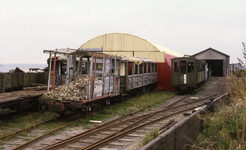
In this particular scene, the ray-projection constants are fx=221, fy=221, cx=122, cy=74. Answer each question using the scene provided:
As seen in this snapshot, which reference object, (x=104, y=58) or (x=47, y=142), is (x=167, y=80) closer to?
(x=104, y=58)

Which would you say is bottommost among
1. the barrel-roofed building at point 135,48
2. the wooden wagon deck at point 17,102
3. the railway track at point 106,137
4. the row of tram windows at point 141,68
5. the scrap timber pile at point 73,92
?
the railway track at point 106,137

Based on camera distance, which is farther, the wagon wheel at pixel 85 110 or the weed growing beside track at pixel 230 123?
the wagon wheel at pixel 85 110

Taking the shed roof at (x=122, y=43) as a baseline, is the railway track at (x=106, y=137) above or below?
below

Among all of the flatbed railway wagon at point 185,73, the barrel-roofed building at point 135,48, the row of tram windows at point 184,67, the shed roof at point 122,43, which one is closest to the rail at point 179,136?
the flatbed railway wagon at point 185,73

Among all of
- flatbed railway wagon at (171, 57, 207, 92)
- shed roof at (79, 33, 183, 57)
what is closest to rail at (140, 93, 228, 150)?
flatbed railway wagon at (171, 57, 207, 92)

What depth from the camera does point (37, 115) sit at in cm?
1081

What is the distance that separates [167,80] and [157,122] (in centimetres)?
1322

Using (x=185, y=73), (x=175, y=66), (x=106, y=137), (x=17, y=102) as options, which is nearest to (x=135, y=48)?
(x=175, y=66)

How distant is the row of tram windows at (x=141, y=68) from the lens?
15.5 m

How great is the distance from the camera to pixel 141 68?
57.8ft

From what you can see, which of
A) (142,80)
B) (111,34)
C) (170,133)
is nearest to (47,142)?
(170,133)

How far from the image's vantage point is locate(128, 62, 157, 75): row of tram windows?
Result: 1549 cm

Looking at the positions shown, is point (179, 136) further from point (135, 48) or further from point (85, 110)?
point (135, 48)

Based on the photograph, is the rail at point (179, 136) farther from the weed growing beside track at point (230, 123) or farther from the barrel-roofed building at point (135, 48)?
the barrel-roofed building at point (135, 48)
